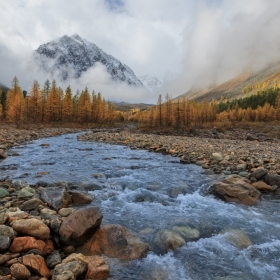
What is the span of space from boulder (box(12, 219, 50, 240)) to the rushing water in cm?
203

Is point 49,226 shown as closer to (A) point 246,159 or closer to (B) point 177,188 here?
(B) point 177,188

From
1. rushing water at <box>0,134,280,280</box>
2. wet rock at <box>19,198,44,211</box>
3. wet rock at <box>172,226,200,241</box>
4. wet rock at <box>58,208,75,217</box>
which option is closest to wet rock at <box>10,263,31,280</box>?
rushing water at <box>0,134,280,280</box>

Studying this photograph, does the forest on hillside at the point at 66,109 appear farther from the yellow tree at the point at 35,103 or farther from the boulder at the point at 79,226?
the boulder at the point at 79,226

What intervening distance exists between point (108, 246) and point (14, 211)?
3382 mm

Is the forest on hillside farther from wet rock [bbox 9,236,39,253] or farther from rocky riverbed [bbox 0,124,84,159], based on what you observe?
wet rock [bbox 9,236,39,253]

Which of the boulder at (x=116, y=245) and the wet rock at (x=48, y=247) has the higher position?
the wet rock at (x=48, y=247)

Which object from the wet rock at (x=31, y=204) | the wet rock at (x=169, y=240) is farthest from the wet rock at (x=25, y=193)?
the wet rock at (x=169, y=240)

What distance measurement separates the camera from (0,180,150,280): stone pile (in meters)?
5.51

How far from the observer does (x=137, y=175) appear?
1538 cm

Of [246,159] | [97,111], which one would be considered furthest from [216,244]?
[97,111]

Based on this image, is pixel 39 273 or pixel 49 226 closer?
pixel 39 273

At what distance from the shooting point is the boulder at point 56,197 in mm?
9141

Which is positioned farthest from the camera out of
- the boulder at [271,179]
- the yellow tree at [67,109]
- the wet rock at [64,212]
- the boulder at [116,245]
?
the yellow tree at [67,109]

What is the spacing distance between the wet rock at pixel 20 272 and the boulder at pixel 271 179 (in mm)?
12484
